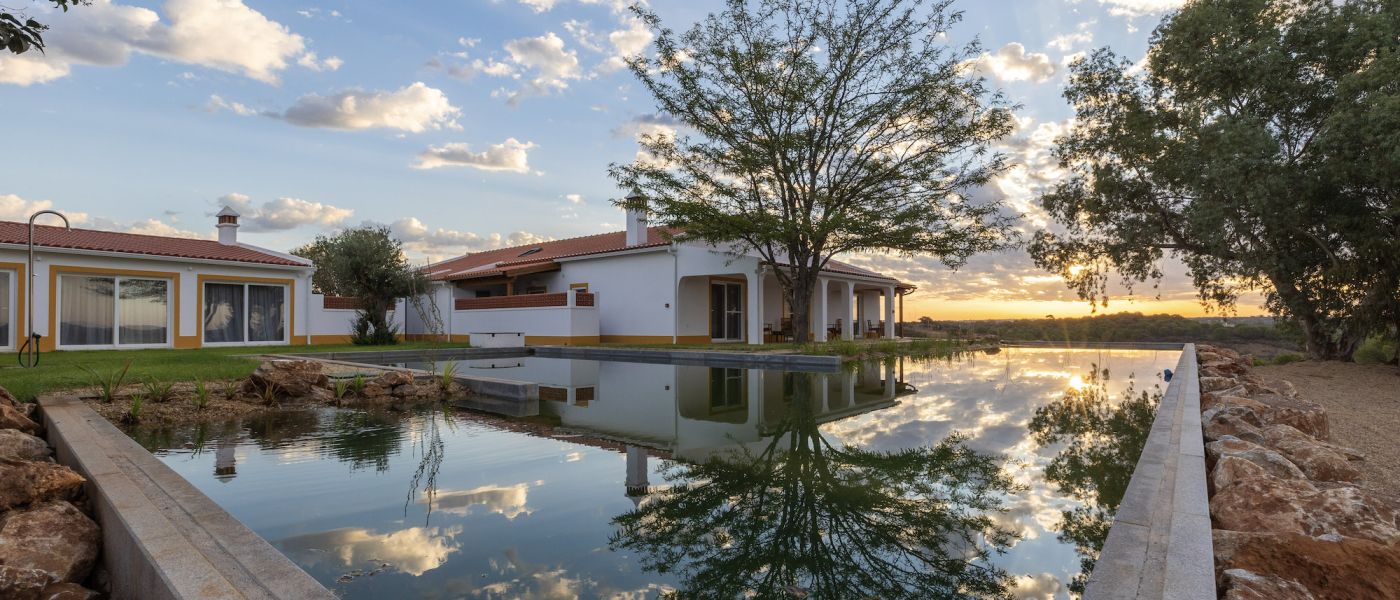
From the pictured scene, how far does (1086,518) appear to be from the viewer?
3.66 meters

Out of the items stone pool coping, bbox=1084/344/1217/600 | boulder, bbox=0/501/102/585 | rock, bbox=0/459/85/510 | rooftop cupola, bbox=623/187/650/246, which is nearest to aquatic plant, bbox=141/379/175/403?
rock, bbox=0/459/85/510

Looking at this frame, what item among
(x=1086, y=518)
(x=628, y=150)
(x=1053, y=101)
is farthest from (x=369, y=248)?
(x=1086, y=518)

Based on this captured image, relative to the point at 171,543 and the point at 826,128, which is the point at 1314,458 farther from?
the point at 826,128

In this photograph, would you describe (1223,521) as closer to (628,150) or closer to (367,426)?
(367,426)

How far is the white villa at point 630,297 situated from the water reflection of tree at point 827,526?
14.2 m

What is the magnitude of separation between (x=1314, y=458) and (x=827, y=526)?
9.93 ft

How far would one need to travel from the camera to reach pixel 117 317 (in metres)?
16.6

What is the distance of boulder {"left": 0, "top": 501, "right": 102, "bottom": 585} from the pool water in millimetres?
645

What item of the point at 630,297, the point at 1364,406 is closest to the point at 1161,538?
the point at 1364,406

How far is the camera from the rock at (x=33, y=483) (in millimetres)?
3197

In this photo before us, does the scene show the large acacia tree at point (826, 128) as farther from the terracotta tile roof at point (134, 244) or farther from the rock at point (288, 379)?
the terracotta tile roof at point (134, 244)

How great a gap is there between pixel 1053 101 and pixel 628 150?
11188 mm

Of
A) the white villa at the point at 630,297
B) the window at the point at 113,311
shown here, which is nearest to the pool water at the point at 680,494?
the white villa at the point at 630,297

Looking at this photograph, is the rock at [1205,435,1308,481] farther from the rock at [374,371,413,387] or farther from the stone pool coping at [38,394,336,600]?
the rock at [374,371,413,387]
